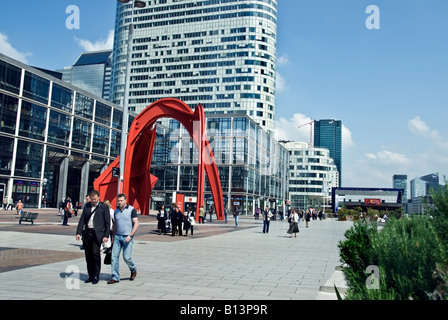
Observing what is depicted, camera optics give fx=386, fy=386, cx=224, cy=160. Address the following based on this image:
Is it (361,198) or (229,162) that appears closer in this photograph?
(229,162)

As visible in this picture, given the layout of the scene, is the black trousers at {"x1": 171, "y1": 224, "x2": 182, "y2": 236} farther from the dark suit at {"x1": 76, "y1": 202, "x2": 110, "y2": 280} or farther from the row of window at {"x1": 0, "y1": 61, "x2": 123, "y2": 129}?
the row of window at {"x1": 0, "y1": 61, "x2": 123, "y2": 129}

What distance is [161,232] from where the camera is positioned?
21453 mm

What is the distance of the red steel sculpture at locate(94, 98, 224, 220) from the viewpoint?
3155 cm

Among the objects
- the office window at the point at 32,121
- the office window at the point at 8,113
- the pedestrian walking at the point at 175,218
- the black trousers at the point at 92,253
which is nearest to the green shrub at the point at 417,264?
the black trousers at the point at 92,253

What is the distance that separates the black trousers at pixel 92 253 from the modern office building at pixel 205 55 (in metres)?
96.4

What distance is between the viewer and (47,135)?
54.7m

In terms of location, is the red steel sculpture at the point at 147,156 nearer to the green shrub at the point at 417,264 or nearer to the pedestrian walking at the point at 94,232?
the pedestrian walking at the point at 94,232

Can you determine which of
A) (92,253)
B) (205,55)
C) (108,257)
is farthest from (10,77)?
(205,55)

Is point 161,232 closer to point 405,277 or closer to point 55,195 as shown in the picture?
point 405,277

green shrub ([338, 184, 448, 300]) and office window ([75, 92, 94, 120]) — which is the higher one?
office window ([75, 92, 94, 120])

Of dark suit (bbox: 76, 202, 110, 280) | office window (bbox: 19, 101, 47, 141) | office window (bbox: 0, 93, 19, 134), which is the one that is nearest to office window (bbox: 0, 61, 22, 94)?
office window (bbox: 0, 93, 19, 134)

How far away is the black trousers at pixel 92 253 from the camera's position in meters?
7.79
